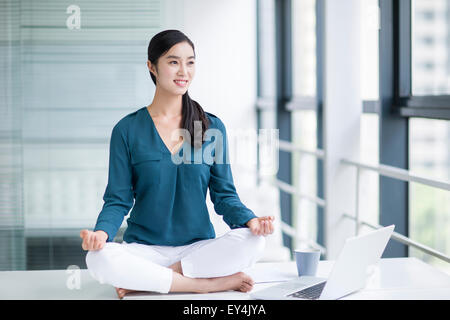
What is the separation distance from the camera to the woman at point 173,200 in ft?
5.76

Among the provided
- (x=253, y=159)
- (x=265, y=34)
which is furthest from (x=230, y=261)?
(x=265, y=34)

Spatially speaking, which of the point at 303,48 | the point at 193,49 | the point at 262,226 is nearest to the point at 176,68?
the point at 193,49

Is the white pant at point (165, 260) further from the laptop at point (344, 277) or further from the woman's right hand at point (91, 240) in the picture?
the laptop at point (344, 277)

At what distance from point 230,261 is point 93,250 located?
0.40 metres

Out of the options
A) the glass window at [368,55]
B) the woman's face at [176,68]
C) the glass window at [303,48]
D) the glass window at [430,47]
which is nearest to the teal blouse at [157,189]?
the woman's face at [176,68]

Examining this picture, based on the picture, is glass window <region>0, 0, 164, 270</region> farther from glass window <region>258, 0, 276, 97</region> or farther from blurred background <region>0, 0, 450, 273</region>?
glass window <region>258, 0, 276, 97</region>

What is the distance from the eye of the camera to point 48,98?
98.6 inches

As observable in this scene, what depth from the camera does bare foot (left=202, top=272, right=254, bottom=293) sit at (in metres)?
1.79

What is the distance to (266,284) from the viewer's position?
188cm

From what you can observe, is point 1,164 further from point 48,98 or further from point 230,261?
point 230,261

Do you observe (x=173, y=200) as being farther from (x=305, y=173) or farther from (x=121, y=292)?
(x=305, y=173)

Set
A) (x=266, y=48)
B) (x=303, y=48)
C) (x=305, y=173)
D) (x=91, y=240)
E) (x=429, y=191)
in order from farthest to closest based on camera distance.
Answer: (x=266, y=48), (x=303, y=48), (x=305, y=173), (x=429, y=191), (x=91, y=240)

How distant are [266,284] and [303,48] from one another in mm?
2526

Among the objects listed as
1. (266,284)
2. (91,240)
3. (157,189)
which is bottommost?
(266,284)
